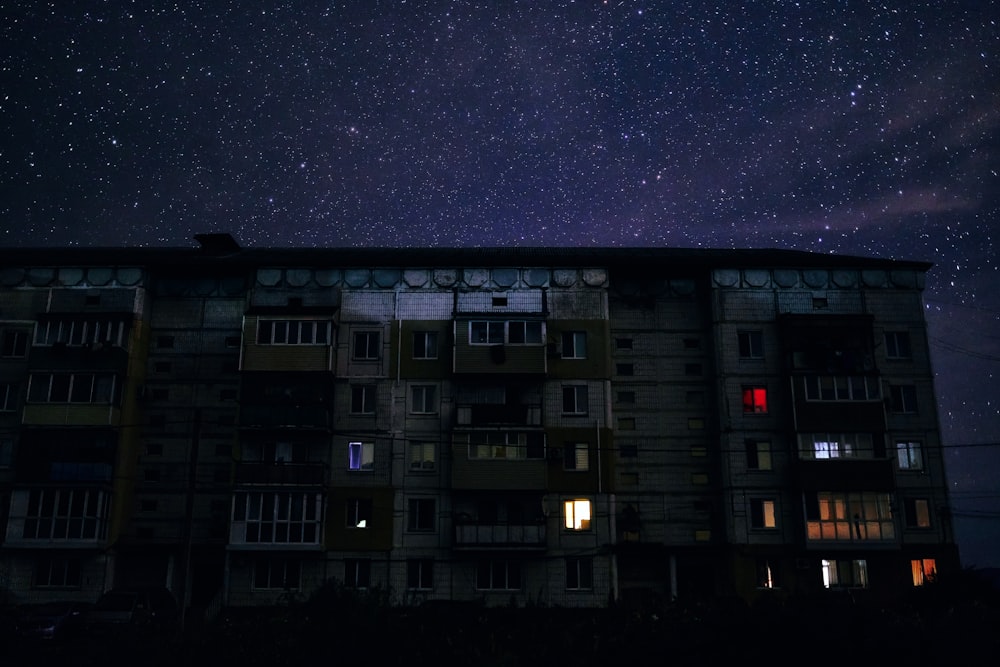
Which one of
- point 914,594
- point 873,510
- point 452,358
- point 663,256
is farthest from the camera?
point 663,256

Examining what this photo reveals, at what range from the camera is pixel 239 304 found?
2044 inches

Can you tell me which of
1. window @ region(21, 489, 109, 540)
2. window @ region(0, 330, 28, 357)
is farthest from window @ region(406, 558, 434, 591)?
window @ region(0, 330, 28, 357)

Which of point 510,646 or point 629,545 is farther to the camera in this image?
point 629,545

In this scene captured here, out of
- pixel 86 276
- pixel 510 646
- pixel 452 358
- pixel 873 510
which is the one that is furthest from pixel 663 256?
pixel 86 276

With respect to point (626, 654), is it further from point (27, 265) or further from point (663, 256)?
point (27, 265)

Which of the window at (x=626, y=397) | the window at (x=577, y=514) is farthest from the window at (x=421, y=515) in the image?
the window at (x=626, y=397)

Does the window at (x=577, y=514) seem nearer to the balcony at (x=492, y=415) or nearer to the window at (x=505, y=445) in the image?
the window at (x=505, y=445)

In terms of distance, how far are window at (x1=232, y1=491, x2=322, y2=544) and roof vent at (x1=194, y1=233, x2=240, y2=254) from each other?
17350mm

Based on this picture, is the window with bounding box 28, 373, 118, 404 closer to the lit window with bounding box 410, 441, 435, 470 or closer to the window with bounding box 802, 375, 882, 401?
the lit window with bounding box 410, 441, 435, 470

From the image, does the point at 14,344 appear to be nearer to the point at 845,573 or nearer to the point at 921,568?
the point at 845,573

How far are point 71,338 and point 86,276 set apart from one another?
4193 millimetres

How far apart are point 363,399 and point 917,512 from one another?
3274 cm

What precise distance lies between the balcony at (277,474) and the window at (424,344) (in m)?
9.14

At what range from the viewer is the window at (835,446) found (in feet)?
155
